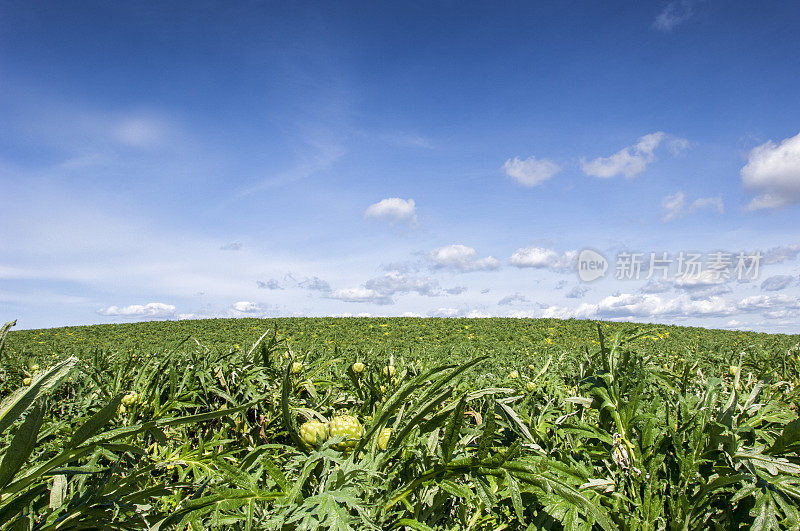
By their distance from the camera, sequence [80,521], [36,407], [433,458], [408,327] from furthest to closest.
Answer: [408,327], [433,458], [80,521], [36,407]

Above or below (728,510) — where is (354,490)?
above

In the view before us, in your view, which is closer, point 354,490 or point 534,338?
point 354,490

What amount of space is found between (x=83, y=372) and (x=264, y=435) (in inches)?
45.9

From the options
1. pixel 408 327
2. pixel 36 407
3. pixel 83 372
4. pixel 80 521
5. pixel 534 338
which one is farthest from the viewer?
pixel 408 327

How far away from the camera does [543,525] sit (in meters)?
0.96

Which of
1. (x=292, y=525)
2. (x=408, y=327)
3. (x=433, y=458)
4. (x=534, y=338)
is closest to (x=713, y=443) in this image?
(x=433, y=458)

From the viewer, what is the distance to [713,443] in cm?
97

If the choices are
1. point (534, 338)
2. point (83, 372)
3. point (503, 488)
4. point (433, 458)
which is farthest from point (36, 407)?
point (534, 338)

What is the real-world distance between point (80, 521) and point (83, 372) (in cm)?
157

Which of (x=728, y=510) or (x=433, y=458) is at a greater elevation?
(x=433, y=458)

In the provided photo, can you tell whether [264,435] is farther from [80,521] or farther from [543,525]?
[543,525]

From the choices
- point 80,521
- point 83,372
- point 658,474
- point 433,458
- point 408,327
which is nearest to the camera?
point 80,521

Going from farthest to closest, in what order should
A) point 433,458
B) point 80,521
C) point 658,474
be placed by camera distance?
point 658,474 → point 433,458 → point 80,521

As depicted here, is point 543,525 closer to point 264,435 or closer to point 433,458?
point 433,458
